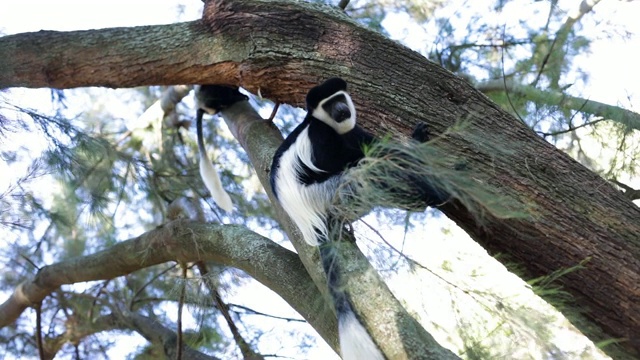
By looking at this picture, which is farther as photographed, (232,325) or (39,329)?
(39,329)

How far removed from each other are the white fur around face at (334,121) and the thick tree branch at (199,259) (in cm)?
53

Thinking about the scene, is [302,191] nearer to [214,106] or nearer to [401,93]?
[401,93]

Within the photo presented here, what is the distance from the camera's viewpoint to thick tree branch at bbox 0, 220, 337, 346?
241cm

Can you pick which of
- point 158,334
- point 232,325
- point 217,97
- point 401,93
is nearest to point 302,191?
point 401,93

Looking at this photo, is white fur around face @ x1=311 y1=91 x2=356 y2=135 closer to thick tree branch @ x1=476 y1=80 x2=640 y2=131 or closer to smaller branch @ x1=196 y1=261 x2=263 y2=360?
smaller branch @ x1=196 y1=261 x2=263 y2=360

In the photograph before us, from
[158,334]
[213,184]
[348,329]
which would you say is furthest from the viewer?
[213,184]

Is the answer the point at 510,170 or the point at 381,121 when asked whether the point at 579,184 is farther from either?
the point at 381,121

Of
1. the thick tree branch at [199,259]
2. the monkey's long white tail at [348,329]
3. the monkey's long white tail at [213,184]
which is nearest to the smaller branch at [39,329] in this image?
the thick tree branch at [199,259]

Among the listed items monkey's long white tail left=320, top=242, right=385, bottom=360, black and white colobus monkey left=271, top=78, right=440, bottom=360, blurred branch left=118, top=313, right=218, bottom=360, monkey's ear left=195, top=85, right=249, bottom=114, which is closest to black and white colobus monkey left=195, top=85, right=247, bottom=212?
monkey's ear left=195, top=85, right=249, bottom=114

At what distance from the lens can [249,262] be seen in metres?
2.64

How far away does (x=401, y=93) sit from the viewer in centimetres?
254

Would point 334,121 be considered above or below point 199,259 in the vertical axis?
below

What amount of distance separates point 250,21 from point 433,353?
171 centimetres

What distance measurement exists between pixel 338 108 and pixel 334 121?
66 mm
